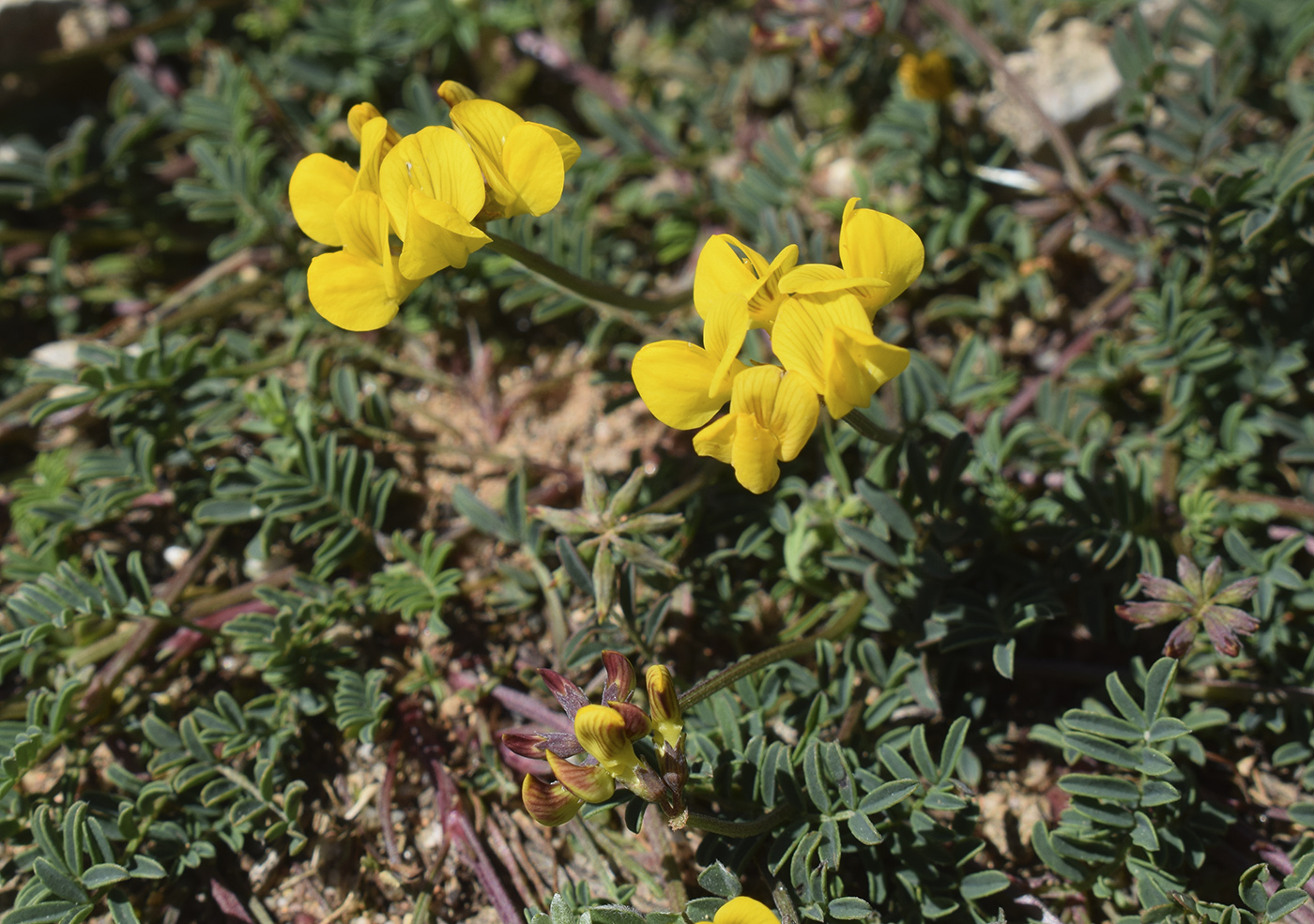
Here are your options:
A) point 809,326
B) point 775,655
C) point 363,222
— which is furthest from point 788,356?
point 363,222

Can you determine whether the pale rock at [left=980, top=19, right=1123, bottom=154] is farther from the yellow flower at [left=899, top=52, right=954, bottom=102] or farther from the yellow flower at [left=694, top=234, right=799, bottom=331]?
the yellow flower at [left=694, top=234, right=799, bottom=331]

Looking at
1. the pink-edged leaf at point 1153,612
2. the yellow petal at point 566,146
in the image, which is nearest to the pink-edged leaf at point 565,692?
the yellow petal at point 566,146

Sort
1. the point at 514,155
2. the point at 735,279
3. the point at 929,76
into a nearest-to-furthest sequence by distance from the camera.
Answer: the point at 735,279 → the point at 514,155 → the point at 929,76

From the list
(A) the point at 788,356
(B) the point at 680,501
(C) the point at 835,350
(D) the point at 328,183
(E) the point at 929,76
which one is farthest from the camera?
(E) the point at 929,76

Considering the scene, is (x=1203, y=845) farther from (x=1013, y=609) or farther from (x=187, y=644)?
(x=187, y=644)

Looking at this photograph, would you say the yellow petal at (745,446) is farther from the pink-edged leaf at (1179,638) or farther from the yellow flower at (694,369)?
the pink-edged leaf at (1179,638)

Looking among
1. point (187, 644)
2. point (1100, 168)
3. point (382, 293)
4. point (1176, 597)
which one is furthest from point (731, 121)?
point (187, 644)

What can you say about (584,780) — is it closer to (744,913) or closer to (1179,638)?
(744,913)
